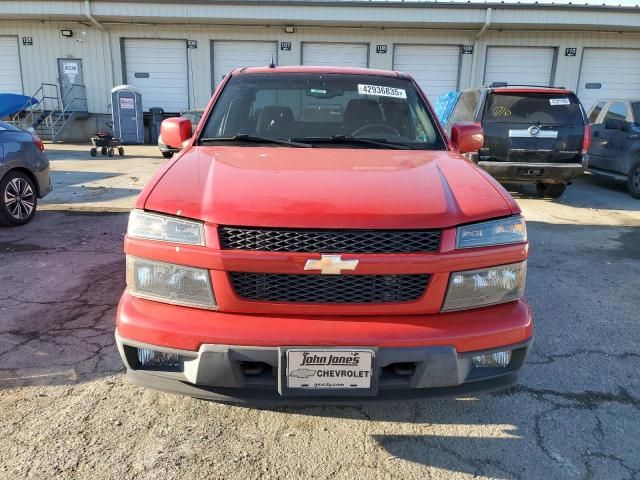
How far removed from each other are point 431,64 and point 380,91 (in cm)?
1532

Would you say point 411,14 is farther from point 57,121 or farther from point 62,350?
point 62,350

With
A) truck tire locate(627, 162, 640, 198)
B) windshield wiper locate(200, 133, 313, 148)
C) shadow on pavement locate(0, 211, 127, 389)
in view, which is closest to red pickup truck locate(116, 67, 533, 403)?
windshield wiper locate(200, 133, 313, 148)

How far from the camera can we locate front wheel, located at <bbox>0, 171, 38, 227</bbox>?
6141 millimetres

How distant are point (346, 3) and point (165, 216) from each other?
615 inches

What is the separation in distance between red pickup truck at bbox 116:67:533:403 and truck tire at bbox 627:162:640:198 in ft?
27.7

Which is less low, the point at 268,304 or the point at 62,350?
the point at 268,304

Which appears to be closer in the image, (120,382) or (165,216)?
(165,216)

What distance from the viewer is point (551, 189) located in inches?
351

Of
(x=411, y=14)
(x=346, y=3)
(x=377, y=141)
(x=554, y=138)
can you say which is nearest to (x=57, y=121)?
(x=346, y=3)

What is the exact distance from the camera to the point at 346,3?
15.8m

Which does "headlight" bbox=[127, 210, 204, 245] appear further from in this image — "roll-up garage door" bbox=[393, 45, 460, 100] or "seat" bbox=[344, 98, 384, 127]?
"roll-up garage door" bbox=[393, 45, 460, 100]

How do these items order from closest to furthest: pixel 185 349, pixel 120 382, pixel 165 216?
pixel 185 349
pixel 165 216
pixel 120 382

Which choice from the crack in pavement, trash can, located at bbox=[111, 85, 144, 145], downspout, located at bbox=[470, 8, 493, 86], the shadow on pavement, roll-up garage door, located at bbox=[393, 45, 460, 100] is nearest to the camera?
the crack in pavement

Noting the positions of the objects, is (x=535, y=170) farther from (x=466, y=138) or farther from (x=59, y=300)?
(x=59, y=300)
